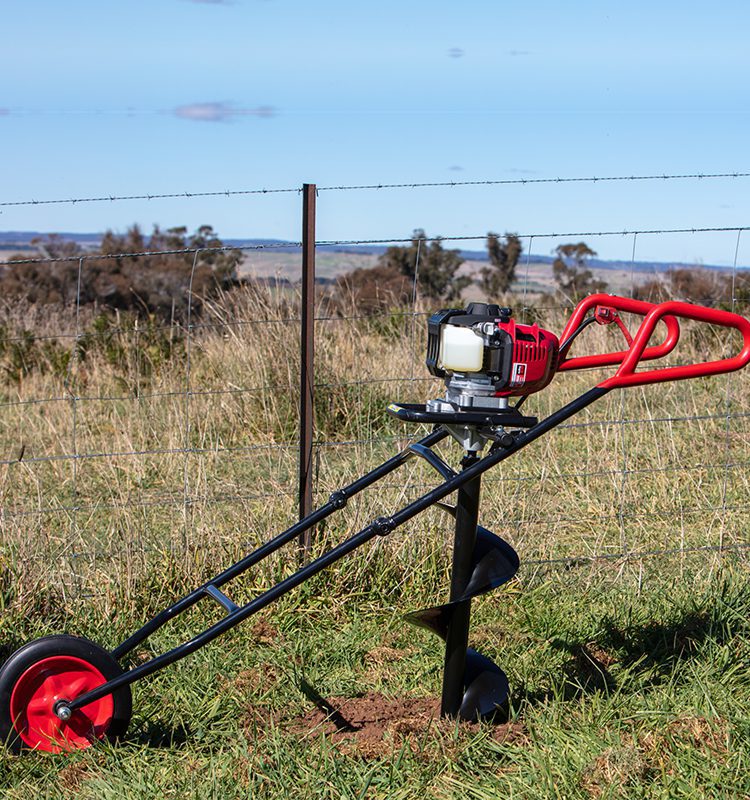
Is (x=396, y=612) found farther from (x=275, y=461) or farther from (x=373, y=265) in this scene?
(x=373, y=265)

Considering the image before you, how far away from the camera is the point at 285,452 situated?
692cm

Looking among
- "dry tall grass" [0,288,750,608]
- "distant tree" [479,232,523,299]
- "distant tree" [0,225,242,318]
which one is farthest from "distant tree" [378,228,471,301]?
"dry tall grass" [0,288,750,608]

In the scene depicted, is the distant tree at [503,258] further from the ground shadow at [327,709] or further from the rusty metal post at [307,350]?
the ground shadow at [327,709]

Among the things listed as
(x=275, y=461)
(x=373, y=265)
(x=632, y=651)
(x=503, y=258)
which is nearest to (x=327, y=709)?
(x=632, y=651)

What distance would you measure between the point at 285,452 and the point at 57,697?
3567 mm

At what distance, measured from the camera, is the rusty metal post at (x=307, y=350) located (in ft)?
14.8

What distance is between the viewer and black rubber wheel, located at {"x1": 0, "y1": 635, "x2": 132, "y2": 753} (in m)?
3.39

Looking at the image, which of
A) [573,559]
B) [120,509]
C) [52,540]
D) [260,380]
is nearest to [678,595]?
[573,559]

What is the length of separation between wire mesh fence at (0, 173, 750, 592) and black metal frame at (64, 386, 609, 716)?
1.10 m

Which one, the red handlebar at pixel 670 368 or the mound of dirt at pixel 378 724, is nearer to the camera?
the red handlebar at pixel 670 368

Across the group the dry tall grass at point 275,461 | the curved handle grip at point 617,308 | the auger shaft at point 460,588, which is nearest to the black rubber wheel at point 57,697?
the dry tall grass at point 275,461

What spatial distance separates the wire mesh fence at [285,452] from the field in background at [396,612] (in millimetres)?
26

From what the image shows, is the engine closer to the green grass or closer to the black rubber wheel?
the green grass

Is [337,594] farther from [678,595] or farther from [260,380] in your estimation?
[260,380]
